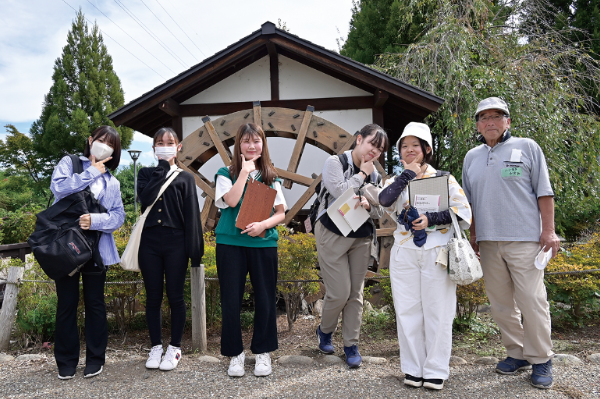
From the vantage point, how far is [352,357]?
3.23 meters

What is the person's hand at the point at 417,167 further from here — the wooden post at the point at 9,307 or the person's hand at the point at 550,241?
the wooden post at the point at 9,307

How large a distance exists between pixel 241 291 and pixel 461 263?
5.16 feet

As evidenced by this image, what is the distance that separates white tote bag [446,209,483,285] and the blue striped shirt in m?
2.42

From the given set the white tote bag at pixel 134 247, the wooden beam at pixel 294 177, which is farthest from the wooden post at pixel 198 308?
the wooden beam at pixel 294 177

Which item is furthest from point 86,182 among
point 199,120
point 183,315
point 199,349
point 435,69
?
point 435,69

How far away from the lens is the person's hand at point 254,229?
118 inches

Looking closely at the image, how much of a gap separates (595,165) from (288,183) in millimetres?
5790

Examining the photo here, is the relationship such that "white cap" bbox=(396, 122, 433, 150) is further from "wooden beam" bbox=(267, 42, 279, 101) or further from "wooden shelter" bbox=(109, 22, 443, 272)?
"wooden beam" bbox=(267, 42, 279, 101)

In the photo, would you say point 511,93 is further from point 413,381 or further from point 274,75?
point 413,381

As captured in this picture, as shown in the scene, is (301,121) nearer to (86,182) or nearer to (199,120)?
(199,120)

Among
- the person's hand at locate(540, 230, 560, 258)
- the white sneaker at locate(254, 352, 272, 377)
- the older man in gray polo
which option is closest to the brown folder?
the white sneaker at locate(254, 352, 272, 377)

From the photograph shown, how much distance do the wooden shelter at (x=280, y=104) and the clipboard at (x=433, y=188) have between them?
9.39 feet

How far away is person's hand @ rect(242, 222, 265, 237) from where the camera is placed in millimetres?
3006

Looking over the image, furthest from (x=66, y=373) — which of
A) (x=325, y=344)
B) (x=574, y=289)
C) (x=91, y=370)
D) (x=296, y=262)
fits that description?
(x=574, y=289)
